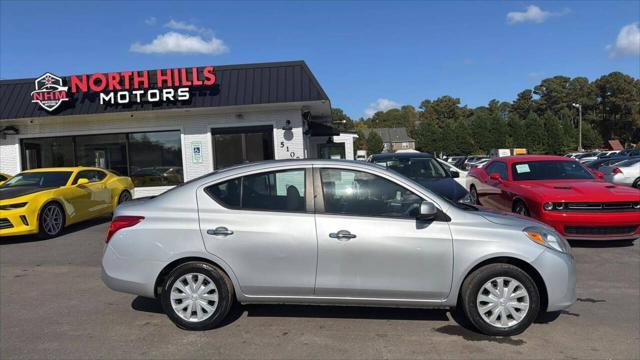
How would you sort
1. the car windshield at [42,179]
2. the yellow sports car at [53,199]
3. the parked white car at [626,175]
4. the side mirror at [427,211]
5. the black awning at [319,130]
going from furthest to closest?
1. the black awning at [319,130]
2. the parked white car at [626,175]
3. the car windshield at [42,179]
4. the yellow sports car at [53,199]
5. the side mirror at [427,211]

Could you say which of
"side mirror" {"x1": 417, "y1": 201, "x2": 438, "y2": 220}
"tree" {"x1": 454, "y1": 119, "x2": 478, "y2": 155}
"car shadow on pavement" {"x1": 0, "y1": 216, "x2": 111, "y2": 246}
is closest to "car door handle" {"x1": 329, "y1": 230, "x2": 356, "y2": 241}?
"side mirror" {"x1": 417, "y1": 201, "x2": 438, "y2": 220}

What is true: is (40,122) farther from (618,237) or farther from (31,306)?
(618,237)

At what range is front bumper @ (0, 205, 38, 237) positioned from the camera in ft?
29.8

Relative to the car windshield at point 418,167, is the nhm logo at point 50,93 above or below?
above

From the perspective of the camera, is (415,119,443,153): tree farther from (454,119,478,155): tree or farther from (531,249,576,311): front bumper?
(531,249,576,311): front bumper

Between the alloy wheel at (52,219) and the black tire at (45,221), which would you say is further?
the alloy wheel at (52,219)

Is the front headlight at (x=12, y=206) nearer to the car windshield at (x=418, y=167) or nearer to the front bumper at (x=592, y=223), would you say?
the car windshield at (x=418, y=167)

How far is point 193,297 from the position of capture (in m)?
4.40

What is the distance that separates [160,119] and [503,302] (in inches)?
528

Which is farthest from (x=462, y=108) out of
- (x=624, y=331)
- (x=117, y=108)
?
(x=624, y=331)

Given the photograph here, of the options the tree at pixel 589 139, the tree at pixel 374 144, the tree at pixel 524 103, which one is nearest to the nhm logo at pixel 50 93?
the tree at pixel 374 144

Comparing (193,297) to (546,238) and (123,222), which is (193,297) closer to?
(123,222)

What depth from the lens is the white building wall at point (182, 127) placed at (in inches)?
590

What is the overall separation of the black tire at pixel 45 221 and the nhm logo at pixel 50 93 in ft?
19.1
